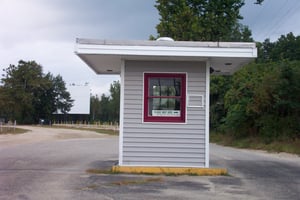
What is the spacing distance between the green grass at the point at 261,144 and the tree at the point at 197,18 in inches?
354

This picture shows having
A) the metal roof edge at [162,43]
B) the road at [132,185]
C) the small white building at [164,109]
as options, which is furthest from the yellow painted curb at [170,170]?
the metal roof edge at [162,43]

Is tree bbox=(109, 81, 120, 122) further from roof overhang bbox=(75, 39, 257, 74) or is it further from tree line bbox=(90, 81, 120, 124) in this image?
roof overhang bbox=(75, 39, 257, 74)

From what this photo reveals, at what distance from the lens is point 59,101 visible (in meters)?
99.6

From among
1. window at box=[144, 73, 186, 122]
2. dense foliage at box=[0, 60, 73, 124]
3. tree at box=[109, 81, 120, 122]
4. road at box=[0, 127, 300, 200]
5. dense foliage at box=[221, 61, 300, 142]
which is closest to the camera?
road at box=[0, 127, 300, 200]

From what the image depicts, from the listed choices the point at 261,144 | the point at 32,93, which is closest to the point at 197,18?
the point at 261,144

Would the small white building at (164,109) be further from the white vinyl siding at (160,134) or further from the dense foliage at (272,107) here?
the dense foliage at (272,107)

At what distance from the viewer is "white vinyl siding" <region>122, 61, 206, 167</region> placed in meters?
13.5

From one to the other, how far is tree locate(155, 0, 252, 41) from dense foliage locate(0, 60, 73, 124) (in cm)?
4242

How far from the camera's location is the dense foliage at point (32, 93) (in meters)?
85.4

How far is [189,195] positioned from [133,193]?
3.69 ft

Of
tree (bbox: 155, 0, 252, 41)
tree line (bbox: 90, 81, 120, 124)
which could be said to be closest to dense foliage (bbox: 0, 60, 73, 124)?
tree line (bbox: 90, 81, 120, 124)

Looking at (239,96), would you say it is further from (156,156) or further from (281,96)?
(156,156)

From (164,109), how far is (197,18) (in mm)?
28770

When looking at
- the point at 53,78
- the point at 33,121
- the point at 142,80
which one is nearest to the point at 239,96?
the point at 142,80
